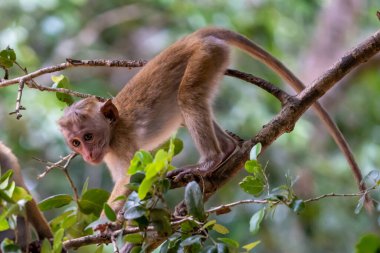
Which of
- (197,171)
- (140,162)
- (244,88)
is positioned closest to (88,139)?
(197,171)

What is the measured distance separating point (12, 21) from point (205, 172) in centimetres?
437

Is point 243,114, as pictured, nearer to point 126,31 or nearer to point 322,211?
point 322,211

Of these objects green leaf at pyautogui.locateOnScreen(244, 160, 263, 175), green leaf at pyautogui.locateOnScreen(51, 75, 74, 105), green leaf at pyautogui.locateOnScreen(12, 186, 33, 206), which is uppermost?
green leaf at pyautogui.locateOnScreen(51, 75, 74, 105)

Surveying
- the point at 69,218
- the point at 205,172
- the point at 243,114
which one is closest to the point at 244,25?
the point at 243,114

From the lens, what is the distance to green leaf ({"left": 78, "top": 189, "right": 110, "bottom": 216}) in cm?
230

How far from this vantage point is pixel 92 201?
2.31 metres

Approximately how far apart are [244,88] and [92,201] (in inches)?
152

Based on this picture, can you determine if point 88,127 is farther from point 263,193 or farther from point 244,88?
point 244,88

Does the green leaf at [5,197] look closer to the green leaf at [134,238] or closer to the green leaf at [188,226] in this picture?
the green leaf at [134,238]

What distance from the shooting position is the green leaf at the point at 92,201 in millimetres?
2301

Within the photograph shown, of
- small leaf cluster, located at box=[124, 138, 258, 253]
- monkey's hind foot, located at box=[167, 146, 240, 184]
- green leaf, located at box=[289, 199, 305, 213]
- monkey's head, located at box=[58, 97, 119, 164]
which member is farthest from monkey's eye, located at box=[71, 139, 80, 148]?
green leaf, located at box=[289, 199, 305, 213]

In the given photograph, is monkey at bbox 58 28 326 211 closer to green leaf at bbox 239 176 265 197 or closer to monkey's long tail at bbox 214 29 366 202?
monkey's long tail at bbox 214 29 366 202

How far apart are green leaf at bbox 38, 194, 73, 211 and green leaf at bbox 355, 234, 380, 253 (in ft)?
4.29

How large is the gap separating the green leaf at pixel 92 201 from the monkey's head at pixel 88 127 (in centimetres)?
82
